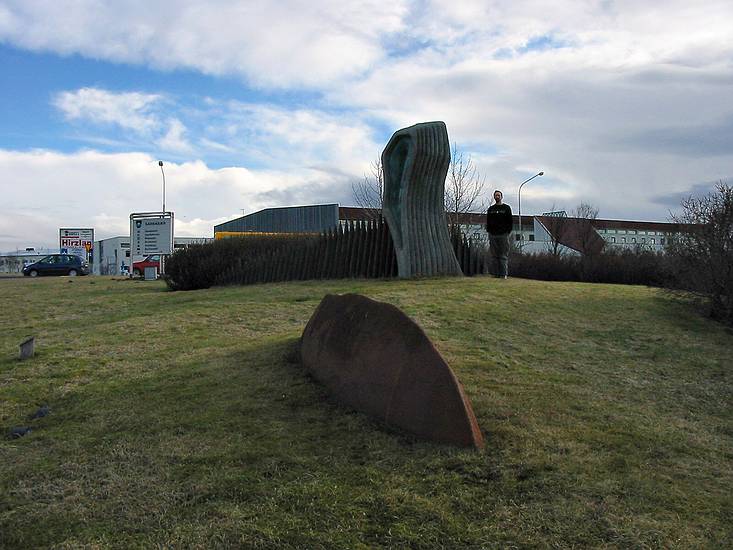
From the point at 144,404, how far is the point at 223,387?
0.68m

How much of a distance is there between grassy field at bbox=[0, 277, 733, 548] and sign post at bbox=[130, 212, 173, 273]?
63.9 feet

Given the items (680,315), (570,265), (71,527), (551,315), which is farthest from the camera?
(570,265)

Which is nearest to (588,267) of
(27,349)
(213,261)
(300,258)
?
(300,258)

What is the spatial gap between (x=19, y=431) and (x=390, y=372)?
9.61ft

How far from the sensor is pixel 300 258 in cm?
1636

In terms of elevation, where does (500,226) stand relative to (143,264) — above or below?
above

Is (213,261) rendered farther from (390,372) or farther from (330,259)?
(390,372)

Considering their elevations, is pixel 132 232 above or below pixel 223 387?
above

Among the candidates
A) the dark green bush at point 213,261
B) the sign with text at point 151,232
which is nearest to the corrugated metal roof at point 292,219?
the sign with text at point 151,232

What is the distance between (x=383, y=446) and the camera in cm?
468

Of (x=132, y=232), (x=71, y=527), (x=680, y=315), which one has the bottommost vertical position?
(x=71, y=527)

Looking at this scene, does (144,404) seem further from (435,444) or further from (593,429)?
(593,429)

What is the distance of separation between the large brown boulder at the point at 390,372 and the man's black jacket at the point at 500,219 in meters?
7.67

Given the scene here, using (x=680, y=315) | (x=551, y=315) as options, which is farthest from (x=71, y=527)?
(x=680, y=315)
